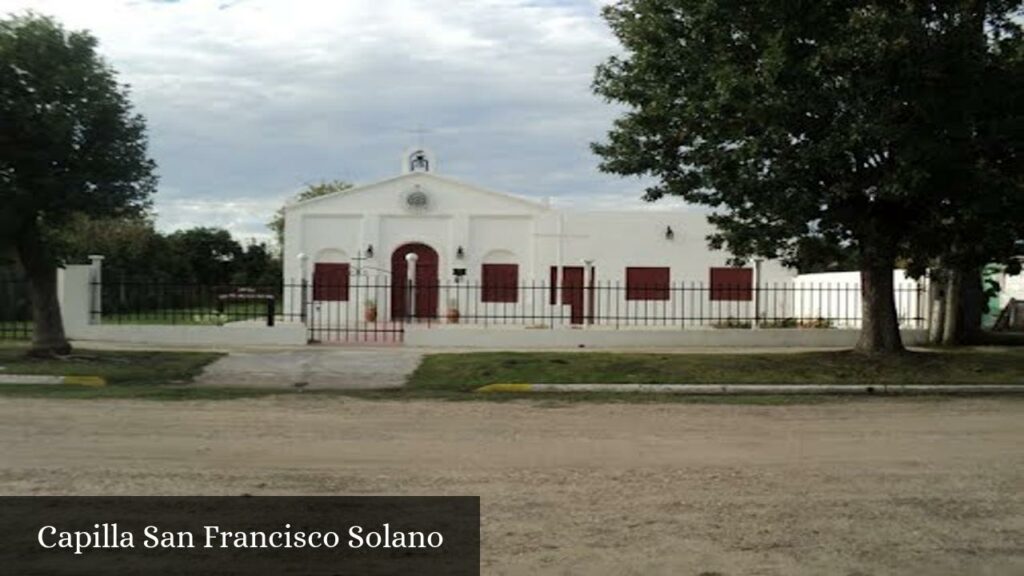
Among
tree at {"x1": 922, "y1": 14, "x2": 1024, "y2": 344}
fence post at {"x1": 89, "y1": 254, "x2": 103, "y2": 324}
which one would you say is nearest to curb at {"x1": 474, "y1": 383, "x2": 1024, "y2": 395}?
tree at {"x1": 922, "y1": 14, "x2": 1024, "y2": 344}

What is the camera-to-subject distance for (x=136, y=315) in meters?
26.9

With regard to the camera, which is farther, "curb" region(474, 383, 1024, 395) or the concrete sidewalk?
the concrete sidewalk

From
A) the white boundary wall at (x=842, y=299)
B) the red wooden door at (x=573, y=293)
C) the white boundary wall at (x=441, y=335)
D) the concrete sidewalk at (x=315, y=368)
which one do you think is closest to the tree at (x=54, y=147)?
the concrete sidewalk at (x=315, y=368)

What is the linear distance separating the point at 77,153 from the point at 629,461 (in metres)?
12.2

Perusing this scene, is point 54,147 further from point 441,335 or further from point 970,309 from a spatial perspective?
point 970,309

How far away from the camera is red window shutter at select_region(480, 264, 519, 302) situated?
32844 millimetres

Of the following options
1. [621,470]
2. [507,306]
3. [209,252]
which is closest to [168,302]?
[507,306]

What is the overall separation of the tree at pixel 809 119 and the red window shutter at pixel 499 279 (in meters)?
14.6

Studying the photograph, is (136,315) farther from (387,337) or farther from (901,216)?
(901,216)

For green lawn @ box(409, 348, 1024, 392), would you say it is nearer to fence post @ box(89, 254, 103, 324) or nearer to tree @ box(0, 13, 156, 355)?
tree @ box(0, 13, 156, 355)

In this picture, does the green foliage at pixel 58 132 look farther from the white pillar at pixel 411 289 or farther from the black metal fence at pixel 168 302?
the white pillar at pixel 411 289

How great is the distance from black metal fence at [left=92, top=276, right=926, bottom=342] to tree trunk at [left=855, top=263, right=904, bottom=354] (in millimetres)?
7424

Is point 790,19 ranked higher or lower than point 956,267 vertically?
higher

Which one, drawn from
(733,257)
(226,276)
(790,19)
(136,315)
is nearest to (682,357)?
(733,257)
